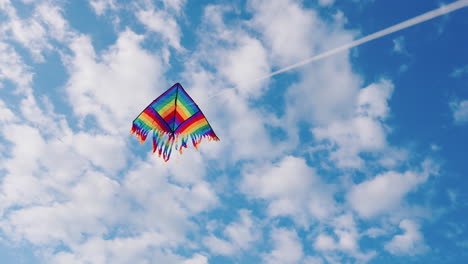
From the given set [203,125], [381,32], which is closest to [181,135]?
[203,125]

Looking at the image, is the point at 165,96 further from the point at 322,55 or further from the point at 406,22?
the point at 406,22

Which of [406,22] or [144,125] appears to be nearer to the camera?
[406,22]

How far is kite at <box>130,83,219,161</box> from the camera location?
16688mm

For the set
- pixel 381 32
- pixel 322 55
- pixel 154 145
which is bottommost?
pixel 381 32

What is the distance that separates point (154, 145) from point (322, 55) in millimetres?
11044

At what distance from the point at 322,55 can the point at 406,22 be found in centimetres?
220

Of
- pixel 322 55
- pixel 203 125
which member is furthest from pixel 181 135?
pixel 322 55

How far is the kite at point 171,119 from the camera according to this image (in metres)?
16.7

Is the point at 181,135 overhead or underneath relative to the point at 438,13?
overhead

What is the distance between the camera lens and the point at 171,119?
17.2 metres

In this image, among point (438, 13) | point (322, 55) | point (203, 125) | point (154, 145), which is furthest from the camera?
point (203, 125)

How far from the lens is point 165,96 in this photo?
16719mm

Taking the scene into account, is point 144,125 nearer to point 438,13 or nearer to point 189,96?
point 189,96

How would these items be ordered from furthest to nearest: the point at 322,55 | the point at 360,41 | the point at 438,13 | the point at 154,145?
the point at 154,145, the point at 322,55, the point at 360,41, the point at 438,13
